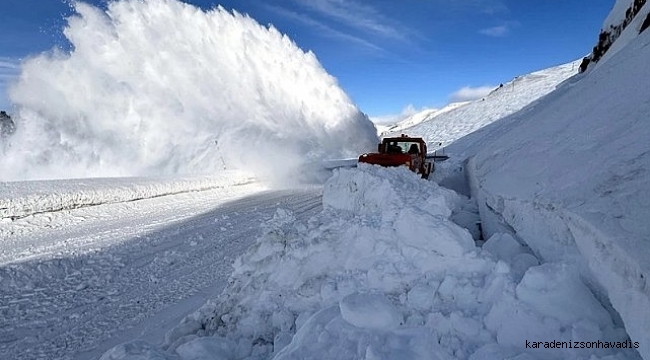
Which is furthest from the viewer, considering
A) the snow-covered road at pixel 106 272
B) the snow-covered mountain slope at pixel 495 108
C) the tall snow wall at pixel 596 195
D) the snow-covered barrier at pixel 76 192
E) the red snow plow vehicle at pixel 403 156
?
the snow-covered mountain slope at pixel 495 108

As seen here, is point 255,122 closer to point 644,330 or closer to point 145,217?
point 145,217

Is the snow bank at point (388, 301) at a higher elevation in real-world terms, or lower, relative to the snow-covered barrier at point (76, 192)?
lower

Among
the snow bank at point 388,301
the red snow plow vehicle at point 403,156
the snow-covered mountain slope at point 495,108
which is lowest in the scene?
the snow bank at point 388,301

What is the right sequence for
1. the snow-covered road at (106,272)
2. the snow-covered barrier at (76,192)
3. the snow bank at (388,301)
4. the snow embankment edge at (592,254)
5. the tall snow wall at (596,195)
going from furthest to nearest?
the snow-covered barrier at (76,192)
the snow-covered road at (106,272)
the snow bank at (388,301)
the tall snow wall at (596,195)
the snow embankment edge at (592,254)

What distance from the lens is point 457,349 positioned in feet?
7.57

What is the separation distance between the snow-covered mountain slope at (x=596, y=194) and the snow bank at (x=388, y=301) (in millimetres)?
247

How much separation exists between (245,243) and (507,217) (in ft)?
13.4

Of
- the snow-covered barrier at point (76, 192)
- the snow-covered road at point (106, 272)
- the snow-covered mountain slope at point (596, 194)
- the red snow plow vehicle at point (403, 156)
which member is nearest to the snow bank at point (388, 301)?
the snow-covered mountain slope at point (596, 194)

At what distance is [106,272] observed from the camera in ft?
17.3

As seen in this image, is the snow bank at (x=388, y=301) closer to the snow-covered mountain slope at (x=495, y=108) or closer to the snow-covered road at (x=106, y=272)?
the snow-covered road at (x=106, y=272)

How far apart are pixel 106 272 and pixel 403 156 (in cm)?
729

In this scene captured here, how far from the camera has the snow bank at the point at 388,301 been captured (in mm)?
2291

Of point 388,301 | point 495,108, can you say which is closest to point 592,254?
point 388,301

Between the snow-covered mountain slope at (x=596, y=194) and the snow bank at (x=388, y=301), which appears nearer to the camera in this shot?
the snow-covered mountain slope at (x=596, y=194)
